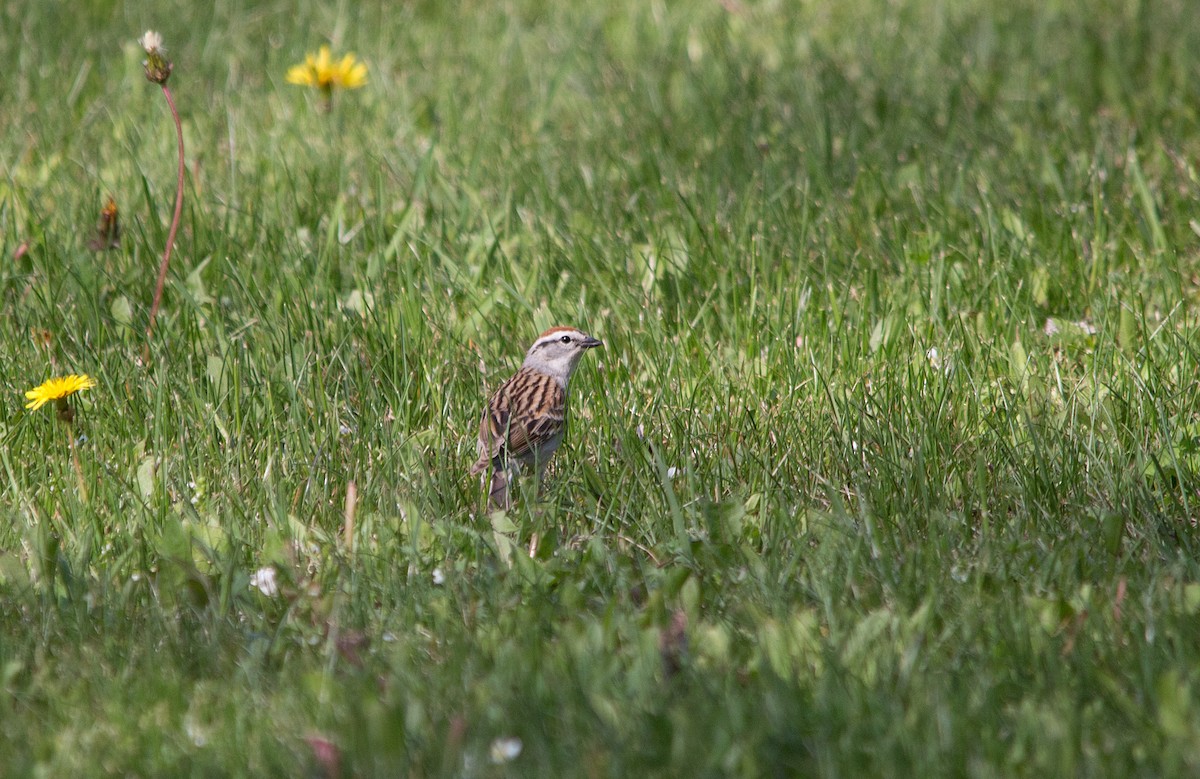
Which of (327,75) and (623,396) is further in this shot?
(327,75)

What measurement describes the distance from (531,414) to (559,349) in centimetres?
55

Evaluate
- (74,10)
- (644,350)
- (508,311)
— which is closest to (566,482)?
(644,350)

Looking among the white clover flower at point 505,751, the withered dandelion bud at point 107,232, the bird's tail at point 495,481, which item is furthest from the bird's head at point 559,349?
the white clover flower at point 505,751

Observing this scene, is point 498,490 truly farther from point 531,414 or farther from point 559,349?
point 559,349

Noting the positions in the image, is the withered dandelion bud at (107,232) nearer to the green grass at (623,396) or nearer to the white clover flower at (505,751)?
the green grass at (623,396)

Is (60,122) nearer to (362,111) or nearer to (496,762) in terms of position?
(362,111)

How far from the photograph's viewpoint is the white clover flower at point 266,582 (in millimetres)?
4059

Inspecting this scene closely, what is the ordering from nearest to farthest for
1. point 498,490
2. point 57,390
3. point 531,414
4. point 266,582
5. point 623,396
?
1. point 266,582
2. point 57,390
3. point 498,490
4. point 531,414
5. point 623,396

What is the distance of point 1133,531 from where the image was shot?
4336 millimetres

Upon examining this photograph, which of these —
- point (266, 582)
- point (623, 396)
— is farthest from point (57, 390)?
point (623, 396)

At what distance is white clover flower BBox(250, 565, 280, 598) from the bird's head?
5.31 feet

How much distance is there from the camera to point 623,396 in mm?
5449

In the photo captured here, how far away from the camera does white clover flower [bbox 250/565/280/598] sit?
4.06 meters

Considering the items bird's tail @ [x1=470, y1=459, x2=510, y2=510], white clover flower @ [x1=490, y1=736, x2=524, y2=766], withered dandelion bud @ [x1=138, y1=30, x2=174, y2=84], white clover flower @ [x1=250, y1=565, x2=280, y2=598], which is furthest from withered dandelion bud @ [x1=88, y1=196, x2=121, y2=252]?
white clover flower @ [x1=490, y1=736, x2=524, y2=766]
